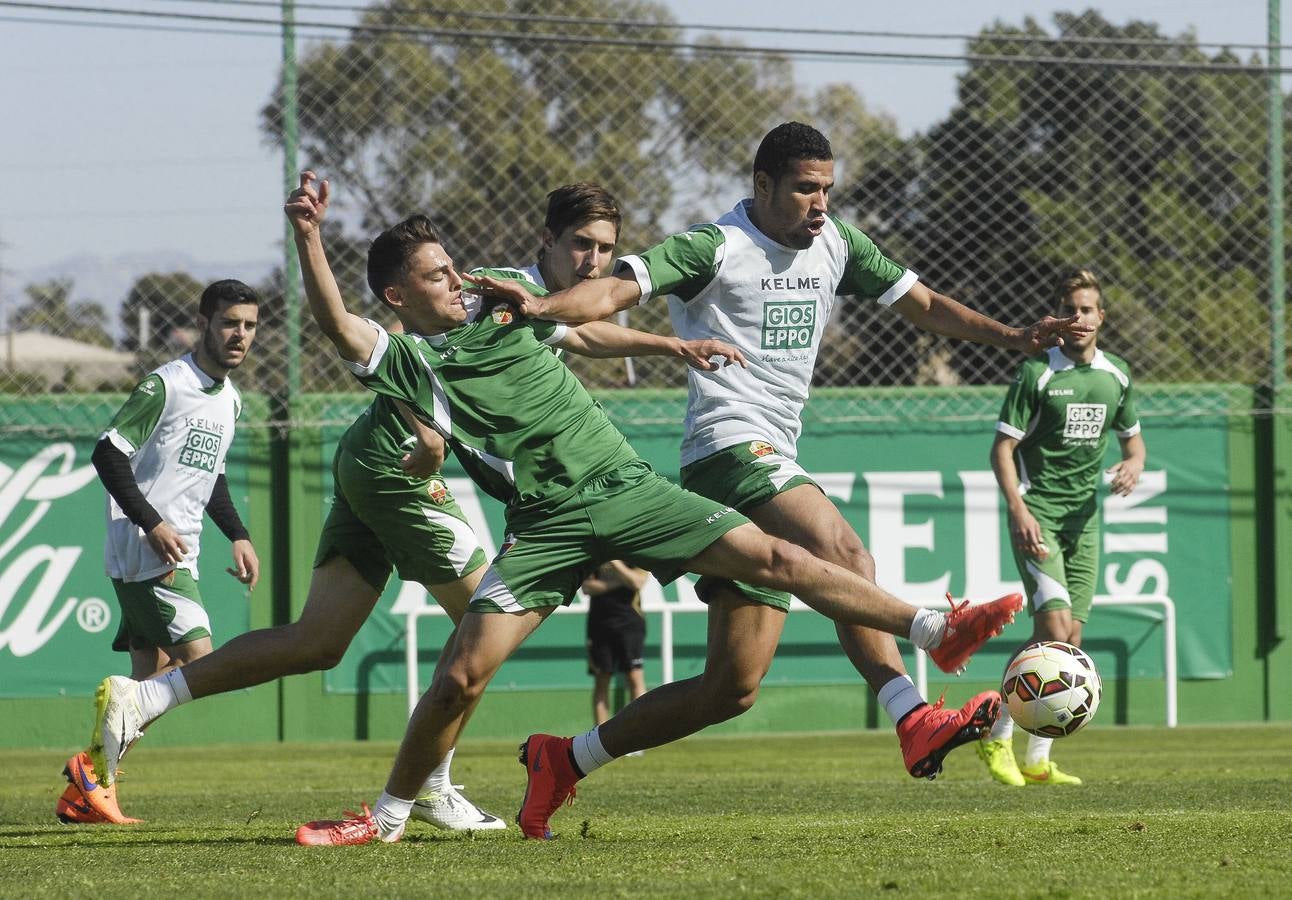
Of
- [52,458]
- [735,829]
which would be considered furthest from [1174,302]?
[735,829]

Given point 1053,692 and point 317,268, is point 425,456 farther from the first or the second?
point 1053,692

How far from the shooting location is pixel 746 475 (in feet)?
19.9

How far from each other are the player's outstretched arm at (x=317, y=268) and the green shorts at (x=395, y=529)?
3.19 feet

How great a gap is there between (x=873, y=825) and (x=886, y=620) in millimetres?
1096

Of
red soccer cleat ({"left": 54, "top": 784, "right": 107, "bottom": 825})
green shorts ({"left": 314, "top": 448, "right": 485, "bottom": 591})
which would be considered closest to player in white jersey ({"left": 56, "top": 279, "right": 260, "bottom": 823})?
red soccer cleat ({"left": 54, "top": 784, "right": 107, "bottom": 825})

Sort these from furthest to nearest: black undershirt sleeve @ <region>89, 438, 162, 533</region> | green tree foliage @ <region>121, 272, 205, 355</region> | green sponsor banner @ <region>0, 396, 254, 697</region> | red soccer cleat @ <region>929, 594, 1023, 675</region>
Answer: green tree foliage @ <region>121, 272, 205, 355</region> → green sponsor banner @ <region>0, 396, 254, 697</region> → black undershirt sleeve @ <region>89, 438, 162, 533</region> → red soccer cleat @ <region>929, 594, 1023, 675</region>

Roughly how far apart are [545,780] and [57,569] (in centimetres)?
751

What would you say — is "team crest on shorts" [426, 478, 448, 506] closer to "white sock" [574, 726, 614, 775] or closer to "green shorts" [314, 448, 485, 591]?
"green shorts" [314, 448, 485, 591]

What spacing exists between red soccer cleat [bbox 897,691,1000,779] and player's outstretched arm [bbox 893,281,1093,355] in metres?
1.45

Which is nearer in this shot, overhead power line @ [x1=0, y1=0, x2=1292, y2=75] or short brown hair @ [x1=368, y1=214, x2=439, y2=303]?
short brown hair @ [x1=368, y1=214, x2=439, y2=303]

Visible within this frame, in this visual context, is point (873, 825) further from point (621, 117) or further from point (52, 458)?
point (621, 117)

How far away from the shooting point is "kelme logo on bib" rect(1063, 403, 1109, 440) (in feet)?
30.9

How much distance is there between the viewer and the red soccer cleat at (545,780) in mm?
5828

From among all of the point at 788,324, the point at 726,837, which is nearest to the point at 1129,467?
the point at 788,324
